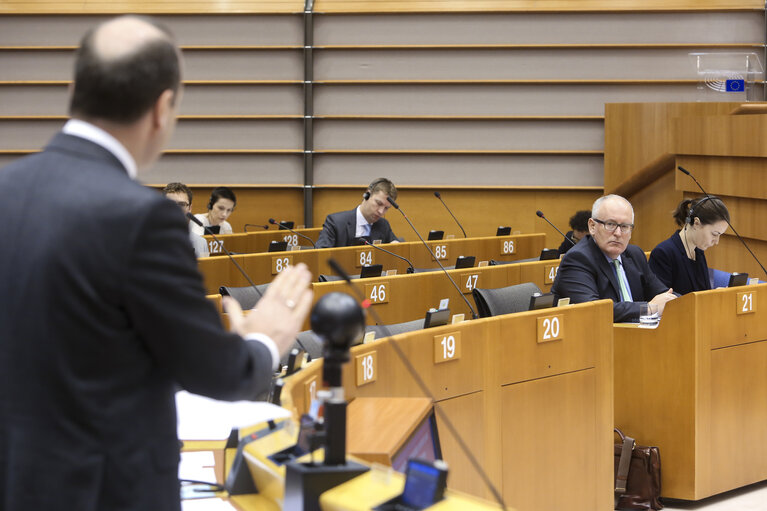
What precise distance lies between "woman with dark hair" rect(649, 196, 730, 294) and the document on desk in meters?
3.32

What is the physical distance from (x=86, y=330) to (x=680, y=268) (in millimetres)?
4045

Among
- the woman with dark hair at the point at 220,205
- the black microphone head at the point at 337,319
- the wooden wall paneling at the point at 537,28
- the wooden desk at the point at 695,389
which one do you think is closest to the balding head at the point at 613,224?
the wooden desk at the point at 695,389

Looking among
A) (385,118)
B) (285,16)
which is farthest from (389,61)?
(285,16)

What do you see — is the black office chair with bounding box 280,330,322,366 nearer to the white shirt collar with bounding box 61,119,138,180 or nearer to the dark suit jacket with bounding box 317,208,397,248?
the white shirt collar with bounding box 61,119,138,180

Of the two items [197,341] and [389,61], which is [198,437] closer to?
[197,341]

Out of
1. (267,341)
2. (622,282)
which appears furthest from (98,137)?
(622,282)

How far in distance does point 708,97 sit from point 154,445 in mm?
7853

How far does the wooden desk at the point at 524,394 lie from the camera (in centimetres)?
274

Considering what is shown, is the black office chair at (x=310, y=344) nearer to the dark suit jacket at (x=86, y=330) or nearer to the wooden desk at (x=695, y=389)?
the wooden desk at (x=695, y=389)

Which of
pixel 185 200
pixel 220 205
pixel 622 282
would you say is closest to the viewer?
pixel 622 282

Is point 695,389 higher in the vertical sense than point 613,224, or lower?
lower

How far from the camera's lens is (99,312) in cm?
99

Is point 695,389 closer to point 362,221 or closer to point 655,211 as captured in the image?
point 362,221

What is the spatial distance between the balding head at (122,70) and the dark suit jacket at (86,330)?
3.0 inches
